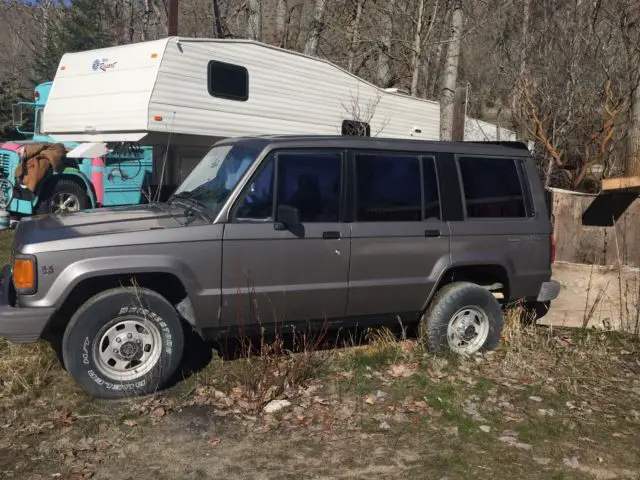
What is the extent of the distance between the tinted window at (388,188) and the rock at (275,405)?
148 cm

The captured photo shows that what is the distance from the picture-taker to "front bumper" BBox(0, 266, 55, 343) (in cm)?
385

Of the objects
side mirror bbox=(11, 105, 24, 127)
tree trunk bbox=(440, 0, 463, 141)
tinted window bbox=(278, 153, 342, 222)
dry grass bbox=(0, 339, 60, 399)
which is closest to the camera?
dry grass bbox=(0, 339, 60, 399)

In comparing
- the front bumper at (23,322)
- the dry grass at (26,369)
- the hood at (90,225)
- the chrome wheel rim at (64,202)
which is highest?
the chrome wheel rim at (64,202)

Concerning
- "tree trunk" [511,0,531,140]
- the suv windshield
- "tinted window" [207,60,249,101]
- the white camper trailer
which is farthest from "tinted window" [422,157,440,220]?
"tree trunk" [511,0,531,140]

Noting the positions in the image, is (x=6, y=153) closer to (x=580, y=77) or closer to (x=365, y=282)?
(x=365, y=282)

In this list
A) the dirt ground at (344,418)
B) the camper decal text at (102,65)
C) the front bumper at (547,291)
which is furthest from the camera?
the camper decal text at (102,65)

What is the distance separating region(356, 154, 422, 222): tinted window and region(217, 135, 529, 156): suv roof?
0.35 ft

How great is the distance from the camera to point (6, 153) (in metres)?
11.2

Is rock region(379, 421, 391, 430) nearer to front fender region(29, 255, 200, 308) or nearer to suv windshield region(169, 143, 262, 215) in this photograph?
front fender region(29, 255, 200, 308)

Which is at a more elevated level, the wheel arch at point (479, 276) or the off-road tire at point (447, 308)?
the wheel arch at point (479, 276)

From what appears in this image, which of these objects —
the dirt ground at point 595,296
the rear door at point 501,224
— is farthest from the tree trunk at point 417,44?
the rear door at point 501,224

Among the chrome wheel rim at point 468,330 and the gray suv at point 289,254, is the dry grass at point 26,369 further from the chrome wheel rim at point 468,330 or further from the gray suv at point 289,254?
the chrome wheel rim at point 468,330

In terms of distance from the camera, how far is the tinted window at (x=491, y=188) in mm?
5156

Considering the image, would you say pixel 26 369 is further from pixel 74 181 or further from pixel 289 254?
pixel 74 181
